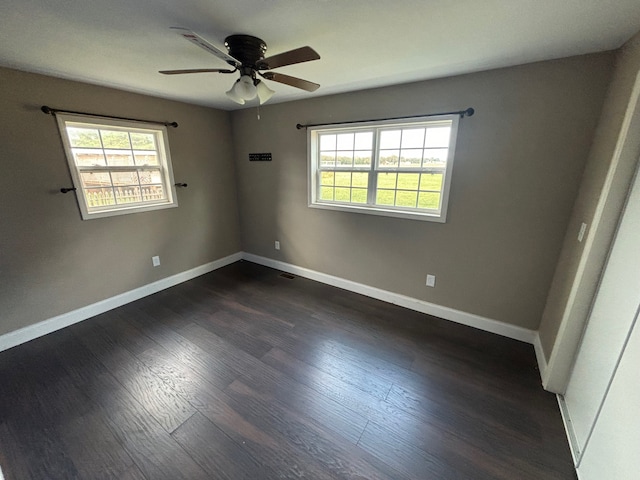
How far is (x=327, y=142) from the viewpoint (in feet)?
9.95

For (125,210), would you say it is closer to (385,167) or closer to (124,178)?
(124,178)

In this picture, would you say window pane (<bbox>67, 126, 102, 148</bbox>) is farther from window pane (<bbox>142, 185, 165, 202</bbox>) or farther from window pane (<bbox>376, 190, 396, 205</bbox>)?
window pane (<bbox>376, 190, 396, 205</bbox>)

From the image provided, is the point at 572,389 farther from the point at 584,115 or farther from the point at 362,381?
the point at 584,115

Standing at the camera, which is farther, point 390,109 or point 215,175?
point 215,175

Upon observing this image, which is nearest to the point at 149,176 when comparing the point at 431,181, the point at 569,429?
the point at 431,181

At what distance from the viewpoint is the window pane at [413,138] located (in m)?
2.44

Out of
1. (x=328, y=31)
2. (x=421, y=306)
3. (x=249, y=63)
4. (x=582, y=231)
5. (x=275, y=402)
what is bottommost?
(x=275, y=402)

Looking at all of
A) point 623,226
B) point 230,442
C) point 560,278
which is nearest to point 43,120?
point 230,442

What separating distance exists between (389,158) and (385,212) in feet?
1.90

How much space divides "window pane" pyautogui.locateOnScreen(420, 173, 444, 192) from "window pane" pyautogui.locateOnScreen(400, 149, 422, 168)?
0.14m

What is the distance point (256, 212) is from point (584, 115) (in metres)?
3.58

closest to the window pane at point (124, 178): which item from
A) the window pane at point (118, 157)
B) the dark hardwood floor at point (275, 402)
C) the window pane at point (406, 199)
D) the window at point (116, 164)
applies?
the window at point (116, 164)

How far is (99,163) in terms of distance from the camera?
256 cm

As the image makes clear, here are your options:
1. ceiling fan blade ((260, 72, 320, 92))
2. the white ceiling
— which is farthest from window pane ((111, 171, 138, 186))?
ceiling fan blade ((260, 72, 320, 92))
